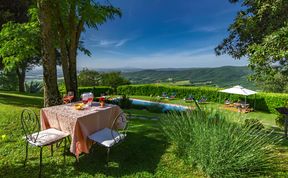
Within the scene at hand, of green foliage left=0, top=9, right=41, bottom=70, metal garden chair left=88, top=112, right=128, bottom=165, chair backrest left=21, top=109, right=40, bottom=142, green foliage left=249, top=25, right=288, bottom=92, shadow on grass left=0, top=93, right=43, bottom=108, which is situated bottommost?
shadow on grass left=0, top=93, right=43, bottom=108

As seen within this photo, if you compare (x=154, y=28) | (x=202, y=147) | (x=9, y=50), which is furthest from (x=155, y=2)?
(x=202, y=147)

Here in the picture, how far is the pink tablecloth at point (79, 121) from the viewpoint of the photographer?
10.7 ft

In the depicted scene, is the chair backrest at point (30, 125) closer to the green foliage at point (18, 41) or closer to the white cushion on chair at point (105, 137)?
the white cushion on chair at point (105, 137)

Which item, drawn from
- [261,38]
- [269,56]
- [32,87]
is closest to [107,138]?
[269,56]

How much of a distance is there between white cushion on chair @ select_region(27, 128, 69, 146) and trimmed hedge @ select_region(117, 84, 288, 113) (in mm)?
9236

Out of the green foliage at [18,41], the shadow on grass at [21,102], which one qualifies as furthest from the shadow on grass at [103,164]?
the shadow on grass at [21,102]

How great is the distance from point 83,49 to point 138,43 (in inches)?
1560

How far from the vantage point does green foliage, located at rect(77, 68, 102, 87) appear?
24.9 m

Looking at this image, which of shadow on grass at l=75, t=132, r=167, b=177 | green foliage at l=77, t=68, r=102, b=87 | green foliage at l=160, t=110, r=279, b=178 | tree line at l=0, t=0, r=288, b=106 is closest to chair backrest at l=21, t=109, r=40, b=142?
shadow on grass at l=75, t=132, r=167, b=177

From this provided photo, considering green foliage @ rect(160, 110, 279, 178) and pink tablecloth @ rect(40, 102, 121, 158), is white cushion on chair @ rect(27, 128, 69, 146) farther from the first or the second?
Answer: green foliage @ rect(160, 110, 279, 178)

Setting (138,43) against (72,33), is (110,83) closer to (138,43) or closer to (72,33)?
(72,33)

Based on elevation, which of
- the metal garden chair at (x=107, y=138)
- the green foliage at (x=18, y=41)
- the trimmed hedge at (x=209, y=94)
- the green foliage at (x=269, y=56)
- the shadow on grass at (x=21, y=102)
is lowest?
the trimmed hedge at (x=209, y=94)

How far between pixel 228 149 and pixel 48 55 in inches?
221

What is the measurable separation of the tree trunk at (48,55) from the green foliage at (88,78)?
62.9ft
